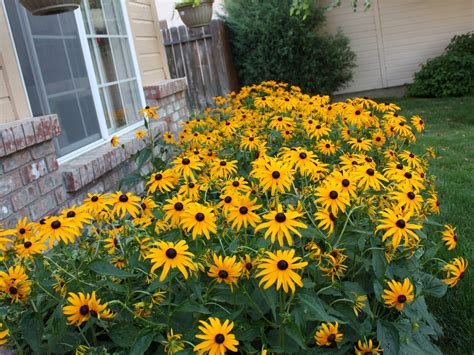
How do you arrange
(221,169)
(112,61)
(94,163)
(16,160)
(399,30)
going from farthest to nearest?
1. (399,30)
2. (112,61)
3. (94,163)
4. (16,160)
5. (221,169)

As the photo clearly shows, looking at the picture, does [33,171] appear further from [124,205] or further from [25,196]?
[124,205]

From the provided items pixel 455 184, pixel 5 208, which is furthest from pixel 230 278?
pixel 455 184

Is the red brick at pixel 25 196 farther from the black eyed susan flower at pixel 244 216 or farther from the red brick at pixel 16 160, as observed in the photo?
the black eyed susan flower at pixel 244 216

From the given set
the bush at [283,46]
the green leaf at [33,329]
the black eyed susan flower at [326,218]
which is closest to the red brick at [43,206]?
the green leaf at [33,329]

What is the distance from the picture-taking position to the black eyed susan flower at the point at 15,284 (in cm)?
123

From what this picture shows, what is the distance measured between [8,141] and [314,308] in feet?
5.79

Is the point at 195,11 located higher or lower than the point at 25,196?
higher

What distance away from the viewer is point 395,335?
4.39 feet

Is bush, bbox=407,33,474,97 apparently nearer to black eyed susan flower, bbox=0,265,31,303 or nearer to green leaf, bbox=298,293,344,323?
green leaf, bbox=298,293,344,323

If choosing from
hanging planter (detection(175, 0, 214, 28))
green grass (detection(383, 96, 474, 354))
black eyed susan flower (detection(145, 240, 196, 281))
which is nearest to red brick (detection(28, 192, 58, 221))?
black eyed susan flower (detection(145, 240, 196, 281))

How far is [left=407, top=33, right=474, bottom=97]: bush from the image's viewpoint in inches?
322

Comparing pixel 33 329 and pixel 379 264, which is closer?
pixel 33 329

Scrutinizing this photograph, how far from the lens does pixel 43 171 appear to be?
261 cm

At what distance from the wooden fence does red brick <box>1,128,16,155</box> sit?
570cm
